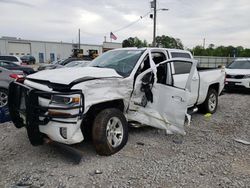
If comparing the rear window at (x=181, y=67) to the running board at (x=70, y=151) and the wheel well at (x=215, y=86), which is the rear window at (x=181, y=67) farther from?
the running board at (x=70, y=151)

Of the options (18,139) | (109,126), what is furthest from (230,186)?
(18,139)

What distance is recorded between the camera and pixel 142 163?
4.01 metres

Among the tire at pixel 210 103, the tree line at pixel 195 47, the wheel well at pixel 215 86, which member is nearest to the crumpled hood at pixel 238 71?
the wheel well at pixel 215 86

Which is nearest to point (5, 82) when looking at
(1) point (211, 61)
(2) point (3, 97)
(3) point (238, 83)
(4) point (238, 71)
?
(2) point (3, 97)

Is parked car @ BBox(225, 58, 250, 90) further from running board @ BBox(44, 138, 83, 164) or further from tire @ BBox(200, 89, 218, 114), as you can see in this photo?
running board @ BBox(44, 138, 83, 164)

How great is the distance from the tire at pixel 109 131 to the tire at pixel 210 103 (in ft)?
11.3

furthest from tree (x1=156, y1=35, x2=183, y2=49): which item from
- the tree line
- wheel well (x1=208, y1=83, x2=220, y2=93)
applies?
wheel well (x1=208, y1=83, x2=220, y2=93)

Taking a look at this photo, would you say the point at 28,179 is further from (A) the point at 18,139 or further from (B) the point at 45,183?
(A) the point at 18,139

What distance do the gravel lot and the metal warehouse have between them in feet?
162

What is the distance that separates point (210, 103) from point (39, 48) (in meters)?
59.9

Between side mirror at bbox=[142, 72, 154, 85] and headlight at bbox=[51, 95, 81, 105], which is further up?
side mirror at bbox=[142, 72, 154, 85]

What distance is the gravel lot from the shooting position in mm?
3488

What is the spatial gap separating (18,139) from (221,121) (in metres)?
4.77

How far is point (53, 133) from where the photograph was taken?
12.2 ft
